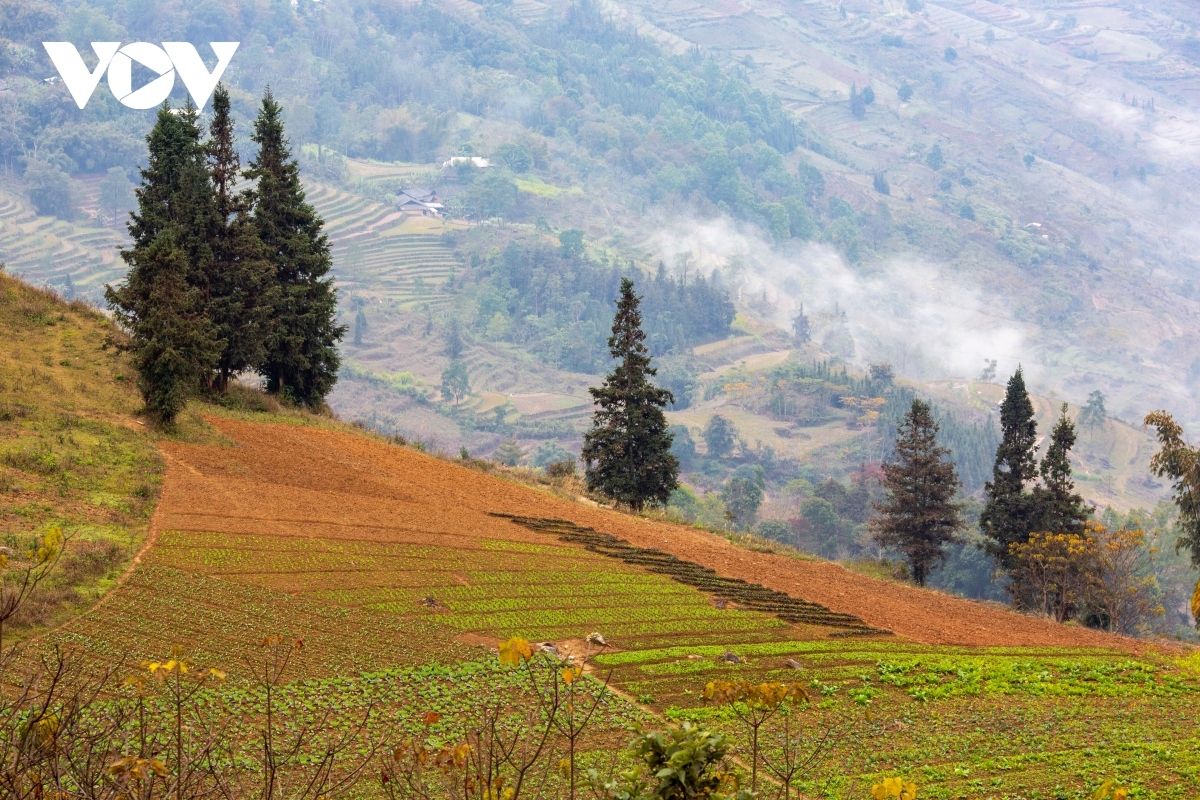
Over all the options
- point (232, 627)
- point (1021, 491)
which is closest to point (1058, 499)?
point (1021, 491)

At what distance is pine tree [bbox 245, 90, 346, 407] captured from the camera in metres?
43.0

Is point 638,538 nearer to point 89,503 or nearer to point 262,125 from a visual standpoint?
point 89,503

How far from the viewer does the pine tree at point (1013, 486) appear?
48625mm

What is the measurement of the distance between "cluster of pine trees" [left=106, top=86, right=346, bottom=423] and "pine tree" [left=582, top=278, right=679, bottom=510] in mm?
10389

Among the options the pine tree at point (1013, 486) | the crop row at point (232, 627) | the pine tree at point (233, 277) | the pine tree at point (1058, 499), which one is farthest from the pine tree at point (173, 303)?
the pine tree at point (1058, 499)

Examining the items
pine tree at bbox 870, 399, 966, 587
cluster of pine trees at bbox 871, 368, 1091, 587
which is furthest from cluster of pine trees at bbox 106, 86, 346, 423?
cluster of pine trees at bbox 871, 368, 1091, 587

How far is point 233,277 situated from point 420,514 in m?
13.1

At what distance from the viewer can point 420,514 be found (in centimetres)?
3178

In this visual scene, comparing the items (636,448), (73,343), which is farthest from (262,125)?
(636,448)

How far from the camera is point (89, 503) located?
25.8m

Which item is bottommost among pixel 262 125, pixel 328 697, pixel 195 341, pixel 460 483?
pixel 328 697

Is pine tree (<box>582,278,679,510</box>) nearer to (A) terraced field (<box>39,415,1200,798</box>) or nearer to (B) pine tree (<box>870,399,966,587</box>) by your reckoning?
(A) terraced field (<box>39,415,1200,798</box>)

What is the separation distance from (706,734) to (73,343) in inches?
1382

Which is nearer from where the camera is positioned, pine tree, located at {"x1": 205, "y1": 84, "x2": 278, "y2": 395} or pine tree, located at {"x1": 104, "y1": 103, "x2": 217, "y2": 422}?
pine tree, located at {"x1": 104, "y1": 103, "x2": 217, "y2": 422}
